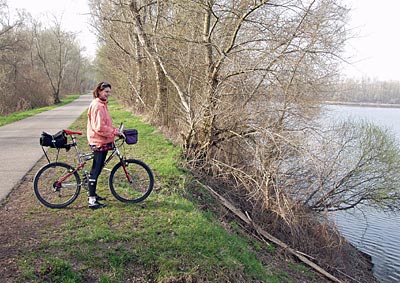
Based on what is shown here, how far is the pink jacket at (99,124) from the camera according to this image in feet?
16.4

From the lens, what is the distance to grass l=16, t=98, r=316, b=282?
3967mm

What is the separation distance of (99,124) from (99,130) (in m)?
0.10

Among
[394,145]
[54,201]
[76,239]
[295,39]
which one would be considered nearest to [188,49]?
[295,39]

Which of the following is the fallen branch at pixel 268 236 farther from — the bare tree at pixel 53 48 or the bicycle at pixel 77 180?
the bare tree at pixel 53 48

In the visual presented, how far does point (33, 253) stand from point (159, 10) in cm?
1024

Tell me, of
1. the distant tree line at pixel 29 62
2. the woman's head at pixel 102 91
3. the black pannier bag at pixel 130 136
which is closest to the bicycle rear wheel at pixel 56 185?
the black pannier bag at pixel 130 136

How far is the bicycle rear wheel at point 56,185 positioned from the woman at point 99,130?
32 cm

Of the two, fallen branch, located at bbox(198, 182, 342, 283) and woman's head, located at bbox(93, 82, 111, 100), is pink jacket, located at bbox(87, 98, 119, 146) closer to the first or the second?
woman's head, located at bbox(93, 82, 111, 100)

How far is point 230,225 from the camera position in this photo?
7.00 meters

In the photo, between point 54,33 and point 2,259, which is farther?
point 54,33

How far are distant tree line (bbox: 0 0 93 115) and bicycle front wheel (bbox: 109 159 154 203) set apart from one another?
20992 mm

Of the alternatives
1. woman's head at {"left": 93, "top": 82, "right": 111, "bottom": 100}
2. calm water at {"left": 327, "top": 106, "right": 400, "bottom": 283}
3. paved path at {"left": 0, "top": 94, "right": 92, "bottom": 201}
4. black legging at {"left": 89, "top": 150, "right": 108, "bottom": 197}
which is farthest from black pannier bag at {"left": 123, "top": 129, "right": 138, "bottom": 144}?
calm water at {"left": 327, "top": 106, "right": 400, "bottom": 283}

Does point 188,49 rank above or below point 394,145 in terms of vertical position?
above

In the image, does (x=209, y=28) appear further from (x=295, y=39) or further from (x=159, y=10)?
(x=159, y=10)
